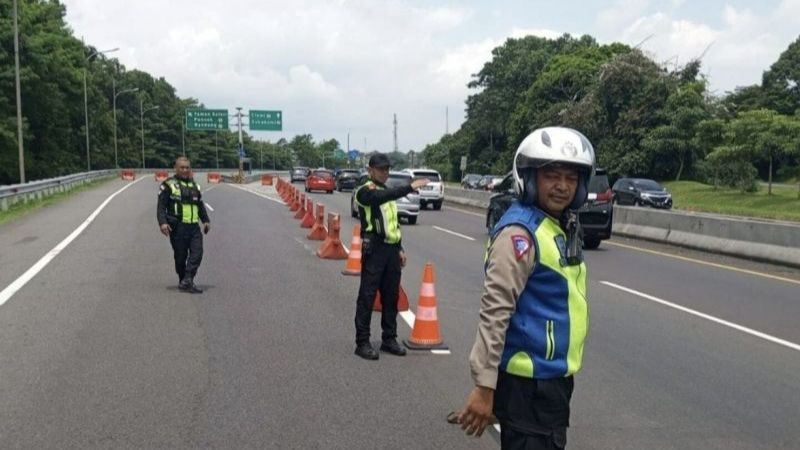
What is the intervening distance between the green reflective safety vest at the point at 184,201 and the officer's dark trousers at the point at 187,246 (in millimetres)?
109

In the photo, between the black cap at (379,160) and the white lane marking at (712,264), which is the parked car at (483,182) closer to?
the white lane marking at (712,264)

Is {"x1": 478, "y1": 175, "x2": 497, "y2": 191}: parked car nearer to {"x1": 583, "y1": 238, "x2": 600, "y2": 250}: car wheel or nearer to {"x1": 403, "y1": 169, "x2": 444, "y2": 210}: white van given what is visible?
{"x1": 403, "y1": 169, "x2": 444, "y2": 210}: white van

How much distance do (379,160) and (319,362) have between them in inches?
74.0

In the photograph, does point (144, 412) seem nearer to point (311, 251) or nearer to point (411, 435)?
point (411, 435)

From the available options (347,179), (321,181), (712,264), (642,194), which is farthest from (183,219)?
(347,179)

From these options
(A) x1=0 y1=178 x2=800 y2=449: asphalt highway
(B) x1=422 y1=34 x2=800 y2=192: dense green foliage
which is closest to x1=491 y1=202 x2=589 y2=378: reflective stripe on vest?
(A) x1=0 y1=178 x2=800 y2=449: asphalt highway

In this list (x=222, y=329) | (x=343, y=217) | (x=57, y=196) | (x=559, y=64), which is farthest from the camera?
(x=559, y=64)

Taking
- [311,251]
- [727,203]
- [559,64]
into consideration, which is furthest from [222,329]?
[559,64]

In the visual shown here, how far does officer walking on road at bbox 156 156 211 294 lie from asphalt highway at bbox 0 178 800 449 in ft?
1.28

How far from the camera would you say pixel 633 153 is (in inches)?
1934

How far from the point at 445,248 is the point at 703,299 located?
7.40 metres

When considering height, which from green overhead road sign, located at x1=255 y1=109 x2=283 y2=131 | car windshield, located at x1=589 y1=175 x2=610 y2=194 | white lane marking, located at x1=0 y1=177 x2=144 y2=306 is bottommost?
white lane marking, located at x1=0 y1=177 x2=144 y2=306

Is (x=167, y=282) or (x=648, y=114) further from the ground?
(x=648, y=114)

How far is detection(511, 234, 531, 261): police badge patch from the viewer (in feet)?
9.20
